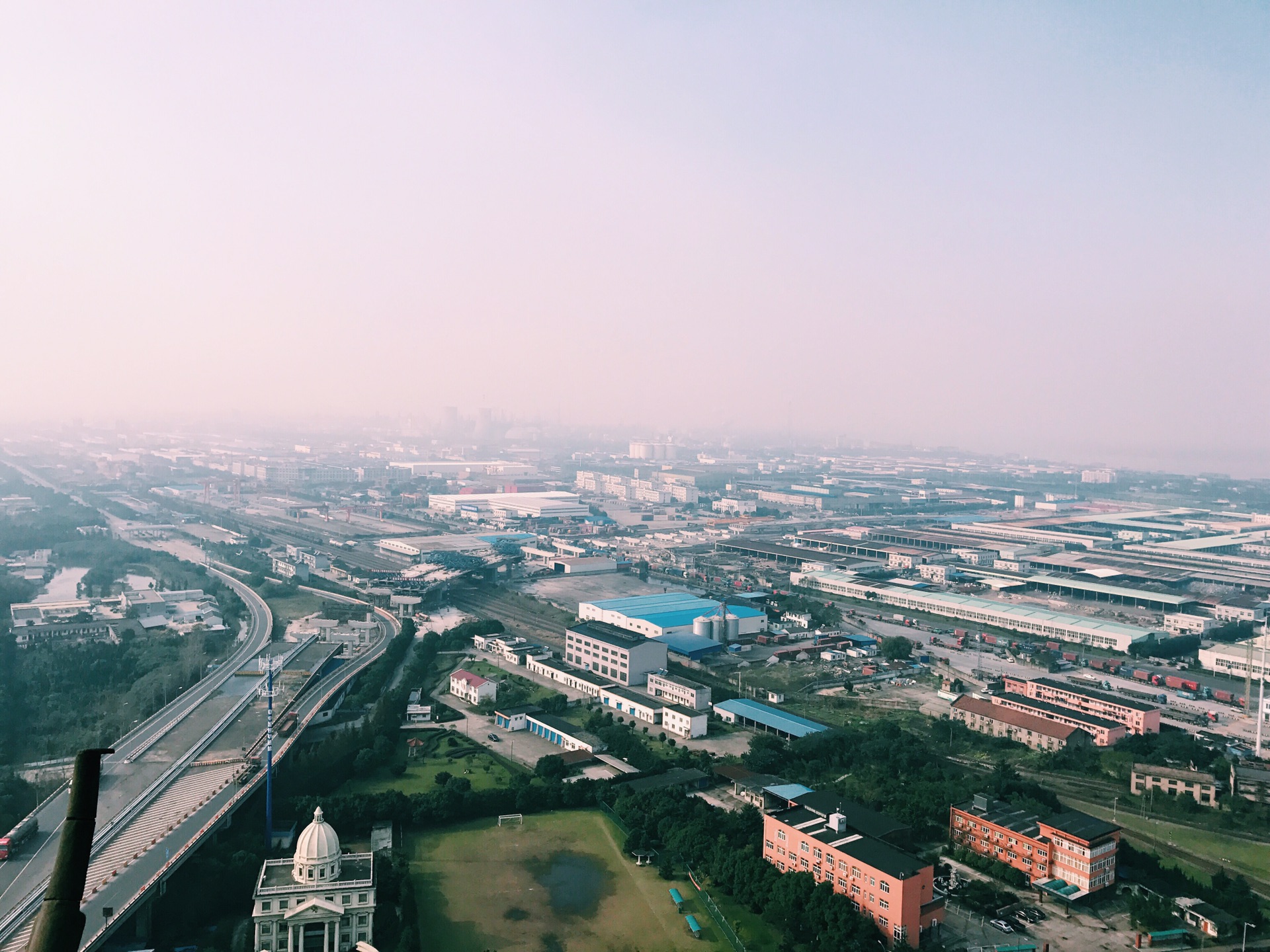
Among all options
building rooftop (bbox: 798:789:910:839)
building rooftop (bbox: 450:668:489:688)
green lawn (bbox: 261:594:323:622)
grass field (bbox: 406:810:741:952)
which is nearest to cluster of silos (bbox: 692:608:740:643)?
building rooftop (bbox: 450:668:489:688)

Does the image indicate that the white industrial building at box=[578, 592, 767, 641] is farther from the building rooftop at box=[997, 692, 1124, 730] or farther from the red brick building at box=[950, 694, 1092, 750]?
the building rooftop at box=[997, 692, 1124, 730]

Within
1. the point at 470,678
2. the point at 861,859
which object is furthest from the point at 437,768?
the point at 861,859

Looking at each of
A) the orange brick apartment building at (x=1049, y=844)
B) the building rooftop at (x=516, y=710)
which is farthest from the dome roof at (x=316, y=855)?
the orange brick apartment building at (x=1049, y=844)

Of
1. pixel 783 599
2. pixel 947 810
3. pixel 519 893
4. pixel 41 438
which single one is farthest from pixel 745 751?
pixel 41 438

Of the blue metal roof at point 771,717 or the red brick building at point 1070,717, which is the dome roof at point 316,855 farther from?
the red brick building at point 1070,717

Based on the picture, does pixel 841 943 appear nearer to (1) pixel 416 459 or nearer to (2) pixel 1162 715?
(2) pixel 1162 715

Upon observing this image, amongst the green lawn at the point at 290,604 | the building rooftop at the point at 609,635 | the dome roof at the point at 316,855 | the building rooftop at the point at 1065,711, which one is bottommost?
the green lawn at the point at 290,604
